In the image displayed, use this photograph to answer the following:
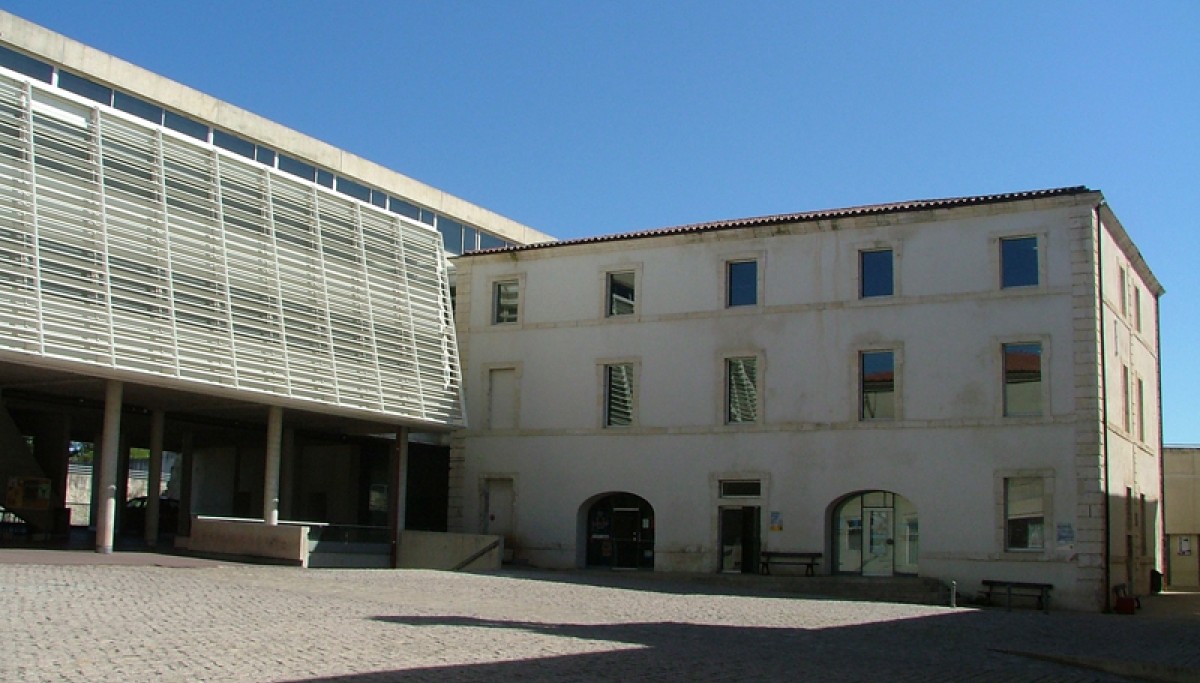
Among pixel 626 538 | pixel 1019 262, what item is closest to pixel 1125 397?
pixel 1019 262

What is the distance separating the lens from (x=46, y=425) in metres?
37.7

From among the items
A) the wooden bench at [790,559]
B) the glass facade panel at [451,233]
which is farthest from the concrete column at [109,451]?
the glass facade panel at [451,233]

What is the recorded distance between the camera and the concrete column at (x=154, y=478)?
112ft

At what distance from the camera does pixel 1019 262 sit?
3234cm

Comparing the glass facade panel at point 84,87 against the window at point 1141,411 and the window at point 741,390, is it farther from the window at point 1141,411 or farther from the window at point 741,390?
the window at point 1141,411

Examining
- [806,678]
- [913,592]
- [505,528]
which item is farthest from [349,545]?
[806,678]

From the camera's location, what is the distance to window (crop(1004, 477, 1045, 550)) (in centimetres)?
3102

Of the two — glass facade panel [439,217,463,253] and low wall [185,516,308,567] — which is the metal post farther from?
glass facade panel [439,217,463,253]

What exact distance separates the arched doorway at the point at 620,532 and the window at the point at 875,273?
27.0 feet

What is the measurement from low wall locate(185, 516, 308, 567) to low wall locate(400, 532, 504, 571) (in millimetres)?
4966

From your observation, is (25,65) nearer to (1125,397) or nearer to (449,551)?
(449,551)

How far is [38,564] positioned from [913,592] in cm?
1837

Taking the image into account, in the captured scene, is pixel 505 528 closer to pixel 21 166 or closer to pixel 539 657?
pixel 21 166

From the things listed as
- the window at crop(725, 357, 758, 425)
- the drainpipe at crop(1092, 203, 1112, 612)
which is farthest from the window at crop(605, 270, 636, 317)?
the drainpipe at crop(1092, 203, 1112, 612)
